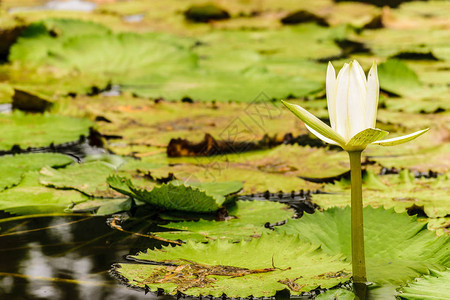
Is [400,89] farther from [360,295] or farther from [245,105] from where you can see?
[360,295]

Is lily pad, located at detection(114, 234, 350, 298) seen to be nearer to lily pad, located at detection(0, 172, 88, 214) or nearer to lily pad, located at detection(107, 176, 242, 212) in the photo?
lily pad, located at detection(107, 176, 242, 212)

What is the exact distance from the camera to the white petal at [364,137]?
940 mm

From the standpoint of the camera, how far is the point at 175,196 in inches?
54.1

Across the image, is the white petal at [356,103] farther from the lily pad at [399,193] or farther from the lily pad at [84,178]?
the lily pad at [84,178]

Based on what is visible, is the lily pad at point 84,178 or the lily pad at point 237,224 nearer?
the lily pad at point 237,224

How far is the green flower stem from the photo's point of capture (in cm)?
101

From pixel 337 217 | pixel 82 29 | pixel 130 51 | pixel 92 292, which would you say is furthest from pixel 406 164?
pixel 82 29

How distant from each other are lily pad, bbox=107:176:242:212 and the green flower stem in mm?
399

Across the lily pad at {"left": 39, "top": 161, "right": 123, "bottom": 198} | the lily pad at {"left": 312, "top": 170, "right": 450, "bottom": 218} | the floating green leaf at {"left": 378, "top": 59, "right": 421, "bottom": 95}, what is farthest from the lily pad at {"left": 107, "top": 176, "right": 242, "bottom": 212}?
the floating green leaf at {"left": 378, "top": 59, "right": 421, "bottom": 95}

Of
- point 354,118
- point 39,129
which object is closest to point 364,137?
point 354,118

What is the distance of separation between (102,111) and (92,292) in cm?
129

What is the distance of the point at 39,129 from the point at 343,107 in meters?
1.36

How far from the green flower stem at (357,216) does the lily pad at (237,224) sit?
12.1 inches

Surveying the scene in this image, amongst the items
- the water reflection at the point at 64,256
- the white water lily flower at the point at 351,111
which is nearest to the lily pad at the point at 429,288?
the white water lily flower at the point at 351,111
